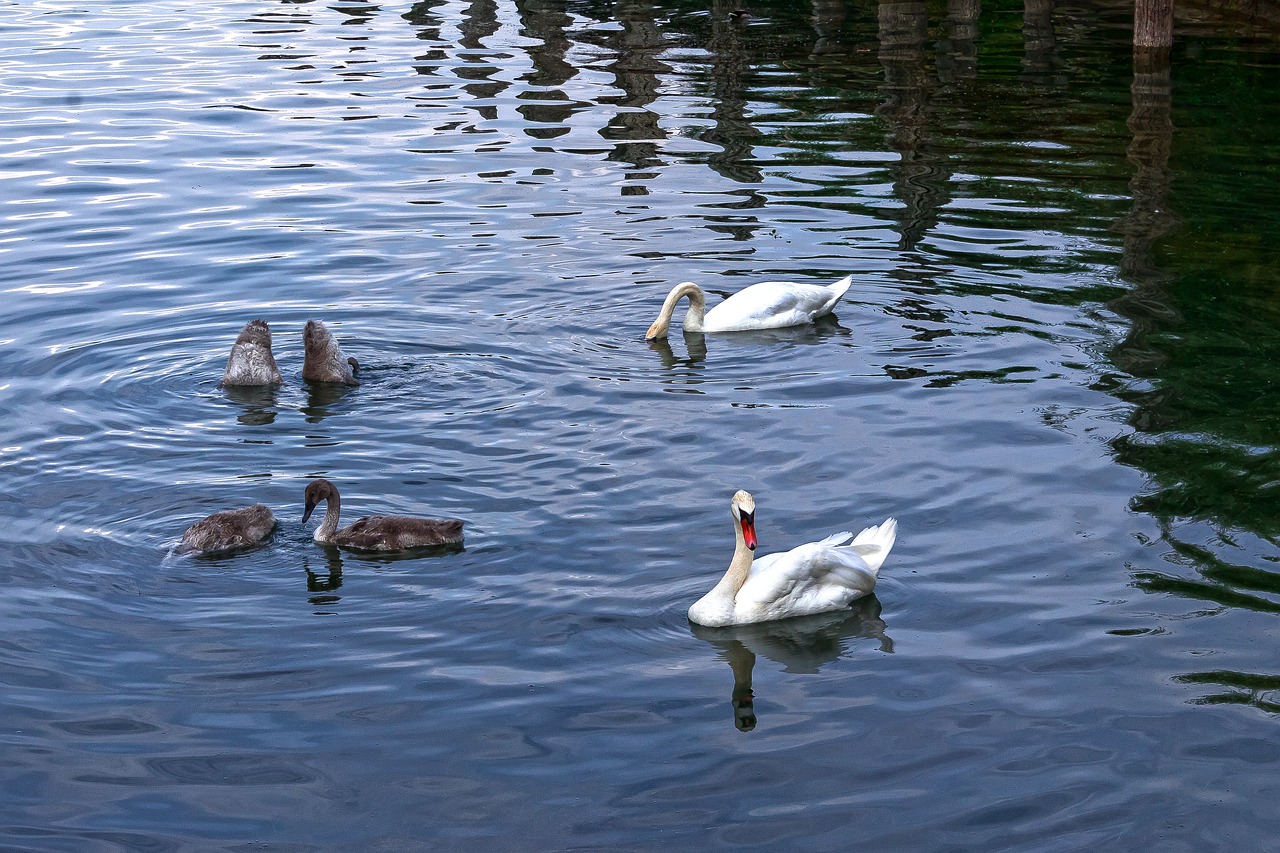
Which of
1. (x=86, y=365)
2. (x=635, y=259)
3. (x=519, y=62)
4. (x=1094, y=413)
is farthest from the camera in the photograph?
(x=519, y=62)

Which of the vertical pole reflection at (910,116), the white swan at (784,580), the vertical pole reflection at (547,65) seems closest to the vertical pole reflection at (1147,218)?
the vertical pole reflection at (910,116)

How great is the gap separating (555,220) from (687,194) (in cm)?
195

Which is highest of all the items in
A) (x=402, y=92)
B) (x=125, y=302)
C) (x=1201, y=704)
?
(x=402, y=92)

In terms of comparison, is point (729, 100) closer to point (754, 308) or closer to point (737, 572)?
point (754, 308)

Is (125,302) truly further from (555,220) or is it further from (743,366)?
(743,366)

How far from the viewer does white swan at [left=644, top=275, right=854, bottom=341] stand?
14430 mm

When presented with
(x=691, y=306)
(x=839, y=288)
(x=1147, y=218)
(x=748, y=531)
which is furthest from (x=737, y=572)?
(x=1147, y=218)

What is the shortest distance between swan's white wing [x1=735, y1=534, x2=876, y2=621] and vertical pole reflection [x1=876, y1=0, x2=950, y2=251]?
26.1 feet

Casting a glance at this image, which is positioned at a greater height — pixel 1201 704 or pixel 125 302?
A: pixel 125 302

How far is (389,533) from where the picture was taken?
9.93m

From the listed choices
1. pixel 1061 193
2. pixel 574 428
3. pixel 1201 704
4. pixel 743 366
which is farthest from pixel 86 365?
pixel 1061 193

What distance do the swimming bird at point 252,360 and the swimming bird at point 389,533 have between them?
3.32 meters

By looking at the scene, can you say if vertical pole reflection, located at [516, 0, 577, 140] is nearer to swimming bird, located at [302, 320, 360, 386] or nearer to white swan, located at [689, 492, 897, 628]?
swimming bird, located at [302, 320, 360, 386]

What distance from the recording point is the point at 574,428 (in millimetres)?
11945
